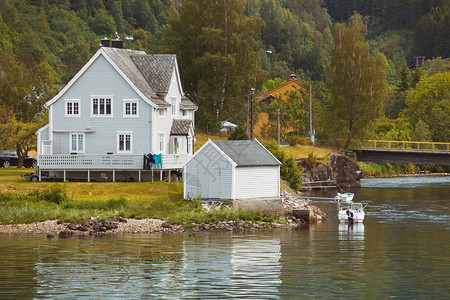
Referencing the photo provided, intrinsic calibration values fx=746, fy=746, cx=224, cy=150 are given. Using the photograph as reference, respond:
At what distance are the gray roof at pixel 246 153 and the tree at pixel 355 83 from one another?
4550 centimetres

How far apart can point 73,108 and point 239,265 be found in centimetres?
2971

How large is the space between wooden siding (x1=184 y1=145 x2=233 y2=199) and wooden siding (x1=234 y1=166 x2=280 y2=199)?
0.79 m

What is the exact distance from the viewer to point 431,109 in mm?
127438

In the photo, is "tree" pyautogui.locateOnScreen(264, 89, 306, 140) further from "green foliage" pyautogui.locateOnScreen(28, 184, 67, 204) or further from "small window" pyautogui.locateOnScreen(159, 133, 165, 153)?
"green foliage" pyautogui.locateOnScreen(28, 184, 67, 204)

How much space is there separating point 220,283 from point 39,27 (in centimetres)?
16310

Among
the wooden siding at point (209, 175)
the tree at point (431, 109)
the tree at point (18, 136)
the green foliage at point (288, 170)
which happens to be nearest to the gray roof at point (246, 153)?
the wooden siding at point (209, 175)

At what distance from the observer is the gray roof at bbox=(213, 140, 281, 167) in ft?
177

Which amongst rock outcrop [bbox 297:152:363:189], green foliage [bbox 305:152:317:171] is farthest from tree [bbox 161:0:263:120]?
rock outcrop [bbox 297:152:363:189]

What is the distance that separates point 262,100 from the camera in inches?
4877

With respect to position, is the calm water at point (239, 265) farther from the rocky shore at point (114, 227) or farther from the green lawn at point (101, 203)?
the green lawn at point (101, 203)

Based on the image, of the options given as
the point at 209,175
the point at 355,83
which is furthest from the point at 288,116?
the point at 209,175

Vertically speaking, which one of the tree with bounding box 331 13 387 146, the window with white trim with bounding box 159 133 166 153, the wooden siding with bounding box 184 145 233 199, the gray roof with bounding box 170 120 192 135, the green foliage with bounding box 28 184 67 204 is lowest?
the green foliage with bounding box 28 184 67 204

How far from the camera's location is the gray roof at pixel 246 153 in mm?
54094

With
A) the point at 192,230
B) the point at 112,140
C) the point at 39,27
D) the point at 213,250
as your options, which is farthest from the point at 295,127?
the point at 39,27
